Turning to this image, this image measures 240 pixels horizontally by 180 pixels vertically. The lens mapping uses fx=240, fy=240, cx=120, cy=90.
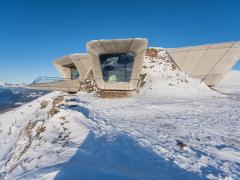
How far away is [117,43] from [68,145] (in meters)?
17.3

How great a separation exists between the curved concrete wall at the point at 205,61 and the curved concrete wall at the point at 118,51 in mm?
5869

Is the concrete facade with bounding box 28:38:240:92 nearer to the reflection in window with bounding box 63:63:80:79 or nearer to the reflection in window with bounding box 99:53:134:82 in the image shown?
the reflection in window with bounding box 99:53:134:82

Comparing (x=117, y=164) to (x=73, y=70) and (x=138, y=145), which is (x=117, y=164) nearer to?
(x=138, y=145)

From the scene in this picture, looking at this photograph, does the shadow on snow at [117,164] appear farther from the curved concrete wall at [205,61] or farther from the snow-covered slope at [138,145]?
the curved concrete wall at [205,61]

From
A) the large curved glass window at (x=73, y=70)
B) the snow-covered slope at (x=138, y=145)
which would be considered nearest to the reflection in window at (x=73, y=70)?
the large curved glass window at (x=73, y=70)

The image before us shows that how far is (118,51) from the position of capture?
2714 cm

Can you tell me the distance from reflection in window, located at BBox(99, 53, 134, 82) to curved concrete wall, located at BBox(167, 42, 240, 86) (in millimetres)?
6248

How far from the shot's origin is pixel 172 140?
945 centimetres

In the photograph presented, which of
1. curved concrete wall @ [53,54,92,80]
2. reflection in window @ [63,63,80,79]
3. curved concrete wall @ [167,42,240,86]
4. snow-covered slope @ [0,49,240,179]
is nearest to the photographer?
snow-covered slope @ [0,49,240,179]

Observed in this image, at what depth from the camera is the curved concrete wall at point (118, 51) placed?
2559 centimetres

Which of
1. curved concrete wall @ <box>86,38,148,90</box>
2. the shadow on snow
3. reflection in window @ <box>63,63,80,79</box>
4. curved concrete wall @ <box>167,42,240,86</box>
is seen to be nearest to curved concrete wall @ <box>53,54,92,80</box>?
reflection in window @ <box>63,63,80,79</box>

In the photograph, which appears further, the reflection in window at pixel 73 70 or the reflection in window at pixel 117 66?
the reflection in window at pixel 73 70

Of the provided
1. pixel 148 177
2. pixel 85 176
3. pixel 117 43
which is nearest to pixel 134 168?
pixel 148 177

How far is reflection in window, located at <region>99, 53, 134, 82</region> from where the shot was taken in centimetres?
2773
